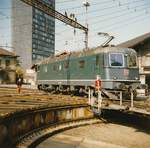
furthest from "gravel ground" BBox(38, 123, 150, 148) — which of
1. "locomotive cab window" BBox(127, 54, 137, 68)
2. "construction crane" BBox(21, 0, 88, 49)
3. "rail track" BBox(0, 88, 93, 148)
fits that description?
"construction crane" BBox(21, 0, 88, 49)

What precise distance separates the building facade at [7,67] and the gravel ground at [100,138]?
49.4m

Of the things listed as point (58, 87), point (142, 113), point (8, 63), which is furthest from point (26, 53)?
point (142, 113)

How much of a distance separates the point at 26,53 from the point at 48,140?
582ft

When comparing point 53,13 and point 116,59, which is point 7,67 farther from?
point 116,59

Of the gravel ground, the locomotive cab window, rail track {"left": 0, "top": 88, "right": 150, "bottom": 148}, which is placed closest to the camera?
rail track {"left": 0, "top": 88, "right": 150, "bottom": 148}

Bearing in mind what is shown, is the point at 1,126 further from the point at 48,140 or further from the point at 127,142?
the point at 127,142

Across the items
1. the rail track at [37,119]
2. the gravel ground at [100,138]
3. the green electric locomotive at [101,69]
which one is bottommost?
the gravel ground at [100,138]

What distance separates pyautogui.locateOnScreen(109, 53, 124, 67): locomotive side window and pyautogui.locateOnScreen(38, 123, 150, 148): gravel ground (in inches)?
161

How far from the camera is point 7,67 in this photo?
225ft

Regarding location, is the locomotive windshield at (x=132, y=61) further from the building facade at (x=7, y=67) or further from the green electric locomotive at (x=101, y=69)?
the building facade at (x=7, y=67)

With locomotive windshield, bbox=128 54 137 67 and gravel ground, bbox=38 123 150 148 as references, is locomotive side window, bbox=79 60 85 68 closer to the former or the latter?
locomotive windshield, bbox=128 54 137 67

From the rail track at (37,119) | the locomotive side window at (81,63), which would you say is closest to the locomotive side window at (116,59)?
the rail track at (37,119)

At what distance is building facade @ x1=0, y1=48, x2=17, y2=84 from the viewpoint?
67875 millimetres

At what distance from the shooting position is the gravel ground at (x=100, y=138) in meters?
16.2
